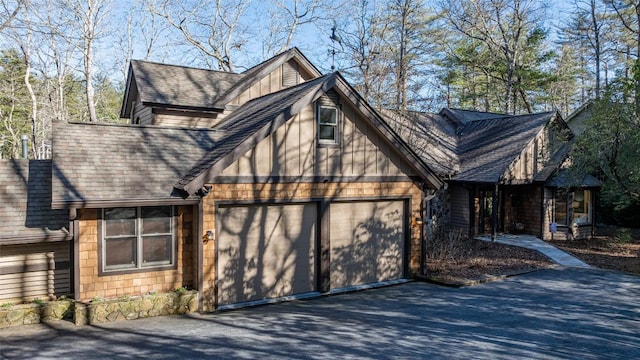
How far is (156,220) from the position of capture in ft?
33.1

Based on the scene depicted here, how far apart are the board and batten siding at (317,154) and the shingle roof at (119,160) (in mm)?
1577

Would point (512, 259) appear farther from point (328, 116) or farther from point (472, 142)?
point (472, 142)

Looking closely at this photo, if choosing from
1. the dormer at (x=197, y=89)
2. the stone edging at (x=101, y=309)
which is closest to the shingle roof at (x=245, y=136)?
the stone edging at (x=101, y=309)

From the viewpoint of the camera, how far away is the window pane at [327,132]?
11414 mm

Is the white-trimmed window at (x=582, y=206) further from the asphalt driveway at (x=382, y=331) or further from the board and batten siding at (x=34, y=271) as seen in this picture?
the board and batten siding at (x=34, y=271)

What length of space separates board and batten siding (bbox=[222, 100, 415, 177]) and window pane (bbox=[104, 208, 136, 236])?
2.16 m

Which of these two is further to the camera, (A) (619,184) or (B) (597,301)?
(A) (619,184)

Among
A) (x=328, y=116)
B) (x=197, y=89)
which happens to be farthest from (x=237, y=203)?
(x=197, y=89)

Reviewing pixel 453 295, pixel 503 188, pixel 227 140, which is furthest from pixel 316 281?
pixel 503 188

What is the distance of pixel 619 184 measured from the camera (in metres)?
15.5

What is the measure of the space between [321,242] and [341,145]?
98.0 inches

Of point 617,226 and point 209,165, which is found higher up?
point 209,165

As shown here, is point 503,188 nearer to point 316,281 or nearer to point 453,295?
point 453,295

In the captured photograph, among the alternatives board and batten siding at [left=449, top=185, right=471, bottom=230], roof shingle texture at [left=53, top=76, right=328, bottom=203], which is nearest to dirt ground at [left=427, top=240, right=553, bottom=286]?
board and batten siding at [left=449, top=185, right=471, bottom=230]
